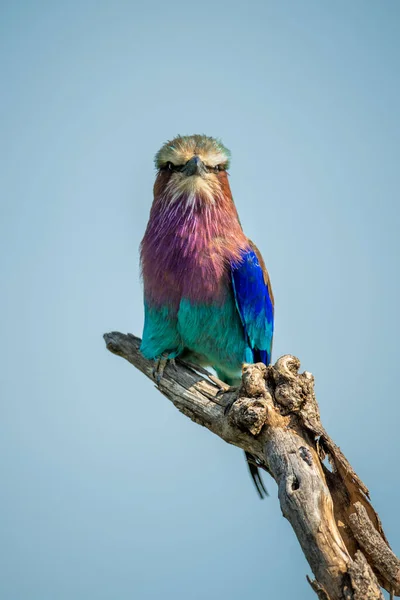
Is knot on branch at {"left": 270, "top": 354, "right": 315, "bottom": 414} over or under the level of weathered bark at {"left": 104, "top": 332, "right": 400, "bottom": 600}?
over

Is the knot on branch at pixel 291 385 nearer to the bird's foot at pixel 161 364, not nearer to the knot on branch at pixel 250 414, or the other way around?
the knot on branch at pixel 250 414

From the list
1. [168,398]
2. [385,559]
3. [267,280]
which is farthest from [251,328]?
[385,559]

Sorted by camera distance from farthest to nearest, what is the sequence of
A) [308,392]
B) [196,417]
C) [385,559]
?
[196,417] → [308,392] → [385,559]

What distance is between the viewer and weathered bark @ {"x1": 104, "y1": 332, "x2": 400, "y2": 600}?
3359 mm

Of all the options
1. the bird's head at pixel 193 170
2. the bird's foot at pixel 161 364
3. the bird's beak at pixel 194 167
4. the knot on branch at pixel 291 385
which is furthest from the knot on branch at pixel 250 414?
the bird's beak at pixel 194 167

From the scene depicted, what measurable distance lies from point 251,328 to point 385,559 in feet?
7.33

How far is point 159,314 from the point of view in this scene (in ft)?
17.5

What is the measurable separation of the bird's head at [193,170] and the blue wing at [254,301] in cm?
53

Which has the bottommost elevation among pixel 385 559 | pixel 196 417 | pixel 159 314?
pixel 385 559

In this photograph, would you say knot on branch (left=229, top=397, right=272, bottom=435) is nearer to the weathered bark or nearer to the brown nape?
the weathered bark

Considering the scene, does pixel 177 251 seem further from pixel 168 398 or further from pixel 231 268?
pixel 168 398

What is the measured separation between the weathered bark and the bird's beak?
1.56m

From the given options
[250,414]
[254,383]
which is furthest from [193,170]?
[250,414]

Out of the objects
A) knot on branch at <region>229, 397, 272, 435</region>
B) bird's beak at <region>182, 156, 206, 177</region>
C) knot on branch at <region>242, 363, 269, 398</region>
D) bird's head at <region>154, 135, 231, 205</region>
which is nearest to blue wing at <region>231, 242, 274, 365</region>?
bird's head at <region>154, 135, 231, 205</region>
